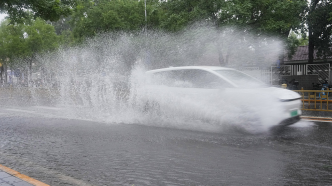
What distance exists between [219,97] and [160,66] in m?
17.6

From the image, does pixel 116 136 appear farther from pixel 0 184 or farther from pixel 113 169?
pixel 0 184

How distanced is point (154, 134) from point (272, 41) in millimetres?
15274

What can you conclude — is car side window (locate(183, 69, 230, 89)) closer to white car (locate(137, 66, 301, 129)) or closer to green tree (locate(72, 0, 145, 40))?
white car (locate(137, 66, 301, 129))

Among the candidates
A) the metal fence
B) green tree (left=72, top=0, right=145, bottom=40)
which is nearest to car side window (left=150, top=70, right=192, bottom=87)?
green tree (left=72, top=0, right=145, bottom=40)

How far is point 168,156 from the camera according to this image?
224 inches

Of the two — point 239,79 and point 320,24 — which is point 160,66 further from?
point 239,79

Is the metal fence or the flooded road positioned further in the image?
the metal fence

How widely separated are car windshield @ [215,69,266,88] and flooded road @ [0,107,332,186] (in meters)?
1.25

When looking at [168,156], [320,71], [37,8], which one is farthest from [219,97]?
[320,71]

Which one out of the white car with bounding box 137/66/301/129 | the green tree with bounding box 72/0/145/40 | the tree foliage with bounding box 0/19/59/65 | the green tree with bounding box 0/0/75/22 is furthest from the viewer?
the tree foliage with bounding box 0/19/59/65

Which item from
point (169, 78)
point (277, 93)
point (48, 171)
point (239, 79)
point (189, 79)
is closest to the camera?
point (48, 171)

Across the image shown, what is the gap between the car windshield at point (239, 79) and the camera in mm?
8039

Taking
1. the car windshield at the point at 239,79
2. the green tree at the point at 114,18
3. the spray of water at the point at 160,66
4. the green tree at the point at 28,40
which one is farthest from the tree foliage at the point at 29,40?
the car windshield at the point at 239,79

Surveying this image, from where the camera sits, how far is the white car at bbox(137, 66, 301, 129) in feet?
23.7
